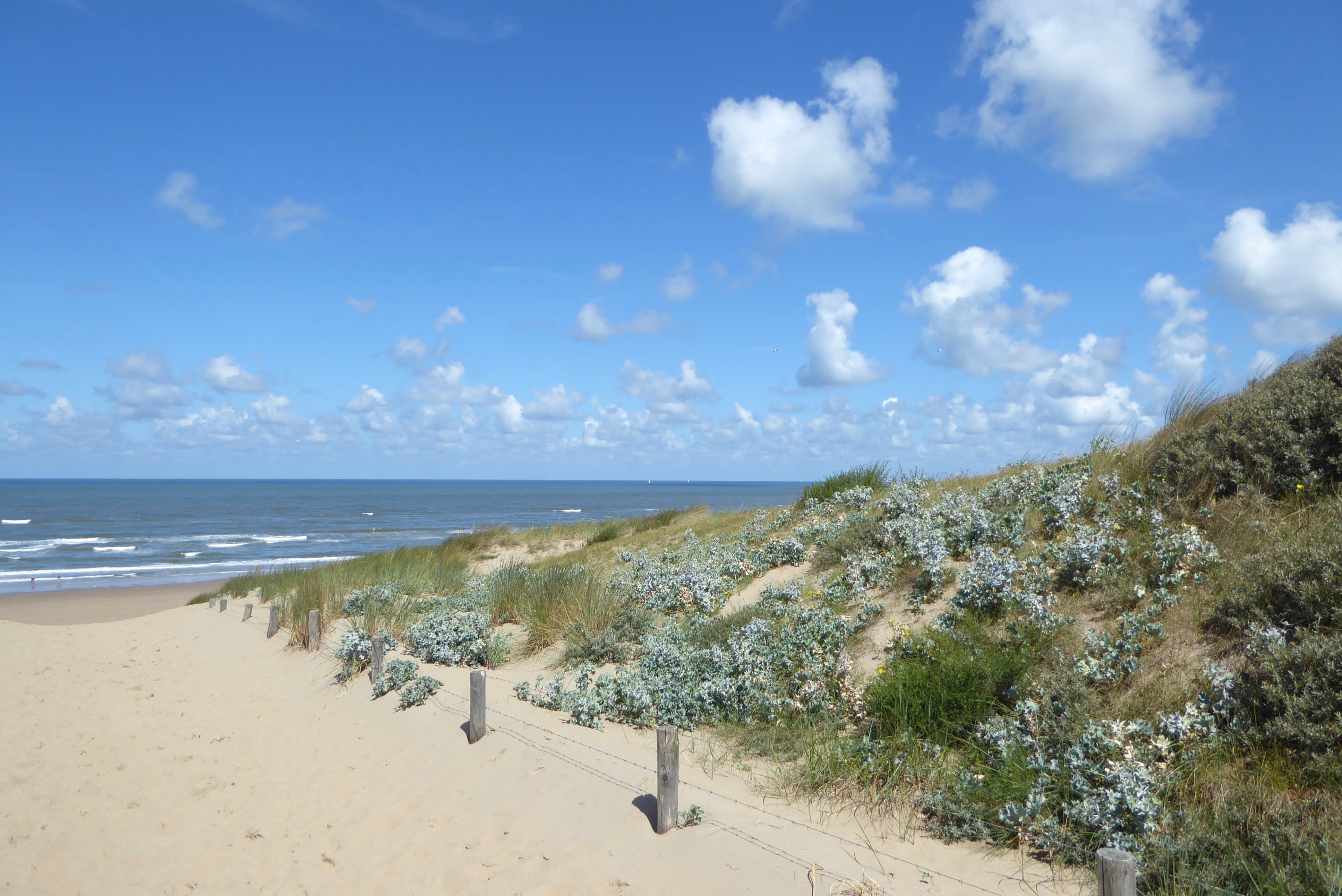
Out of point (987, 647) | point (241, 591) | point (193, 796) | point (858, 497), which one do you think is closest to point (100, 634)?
point (241, 591)

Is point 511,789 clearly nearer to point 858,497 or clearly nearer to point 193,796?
point 193,796

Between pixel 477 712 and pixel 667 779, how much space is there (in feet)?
10.2

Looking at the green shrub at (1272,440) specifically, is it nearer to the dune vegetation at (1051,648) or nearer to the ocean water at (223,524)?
the dune vegetation at (1051,648)

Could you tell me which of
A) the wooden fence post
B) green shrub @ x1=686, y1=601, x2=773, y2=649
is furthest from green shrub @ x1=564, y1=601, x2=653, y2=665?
the wooden fence post

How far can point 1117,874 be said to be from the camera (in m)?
3.56

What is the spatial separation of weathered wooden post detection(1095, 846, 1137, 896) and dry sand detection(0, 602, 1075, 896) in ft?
3.83

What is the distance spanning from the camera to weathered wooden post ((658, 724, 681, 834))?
221 inches

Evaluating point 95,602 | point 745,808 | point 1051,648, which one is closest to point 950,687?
point 1051,648

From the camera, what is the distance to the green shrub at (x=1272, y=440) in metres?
7.39

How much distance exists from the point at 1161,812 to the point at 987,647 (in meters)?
2.04

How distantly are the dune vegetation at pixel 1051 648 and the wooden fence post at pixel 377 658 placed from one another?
2.46 feet

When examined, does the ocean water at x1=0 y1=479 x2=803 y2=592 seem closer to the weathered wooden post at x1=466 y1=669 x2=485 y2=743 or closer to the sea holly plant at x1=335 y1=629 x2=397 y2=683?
the sea holly plant at x1=335 y1=629 x2=397 y2=683

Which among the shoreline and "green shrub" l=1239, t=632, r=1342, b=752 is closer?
"green shrub" l=1239, t=632, r=1342, b=752

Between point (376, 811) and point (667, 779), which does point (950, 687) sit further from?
point (376, 811)
